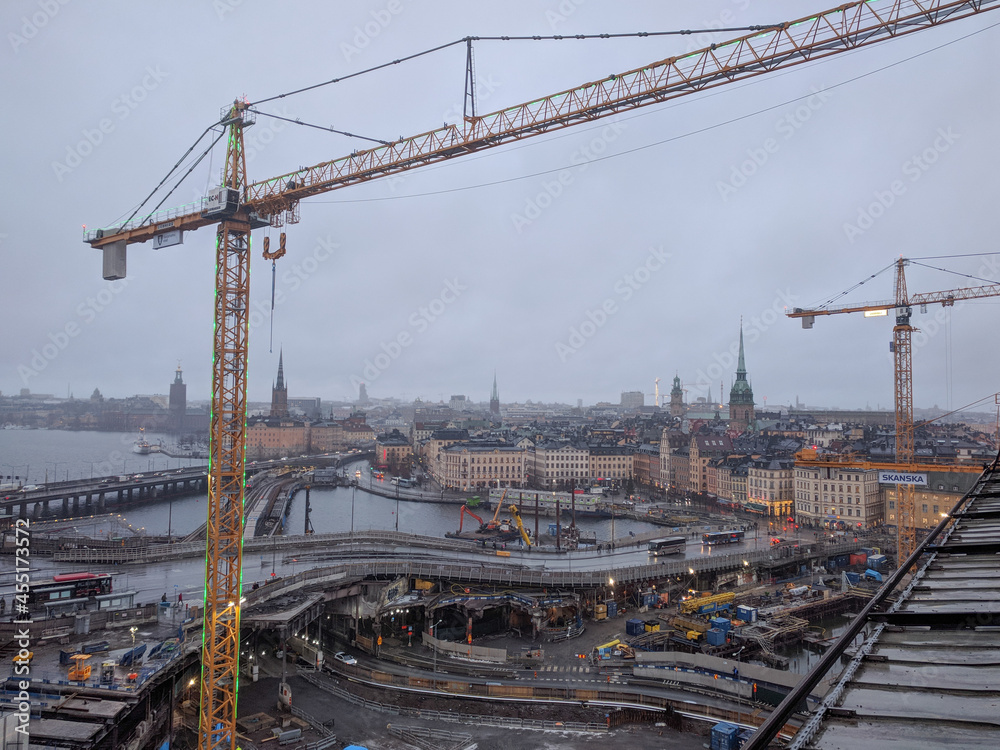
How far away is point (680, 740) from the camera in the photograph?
56.2 ft

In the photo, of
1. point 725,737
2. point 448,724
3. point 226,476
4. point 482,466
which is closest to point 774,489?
point 482,466

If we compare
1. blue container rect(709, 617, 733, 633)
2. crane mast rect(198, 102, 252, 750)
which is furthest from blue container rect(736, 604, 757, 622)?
crane mast rect(198, 102, 252, 750)

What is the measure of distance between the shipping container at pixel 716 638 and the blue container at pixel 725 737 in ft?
22.7

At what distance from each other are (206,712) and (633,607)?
2060 cm

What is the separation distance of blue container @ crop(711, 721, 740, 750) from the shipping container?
6915mm

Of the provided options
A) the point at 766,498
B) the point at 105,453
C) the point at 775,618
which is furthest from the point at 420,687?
the point at 105,453

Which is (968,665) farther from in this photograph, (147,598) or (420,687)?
(147,598)

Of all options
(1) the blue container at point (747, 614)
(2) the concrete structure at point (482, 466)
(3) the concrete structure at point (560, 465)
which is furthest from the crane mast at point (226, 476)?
(3) the concrete structure at point (560, 465)

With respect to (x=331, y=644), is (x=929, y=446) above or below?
above

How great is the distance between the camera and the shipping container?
23.1 metres

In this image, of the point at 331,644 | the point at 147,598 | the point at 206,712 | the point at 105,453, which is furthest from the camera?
the point at 105,453

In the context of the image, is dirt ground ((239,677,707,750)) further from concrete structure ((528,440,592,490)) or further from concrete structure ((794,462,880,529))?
concrete structure ((528,440,592,490))

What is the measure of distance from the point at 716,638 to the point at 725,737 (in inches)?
294

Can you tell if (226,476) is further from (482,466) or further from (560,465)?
(560,465)
